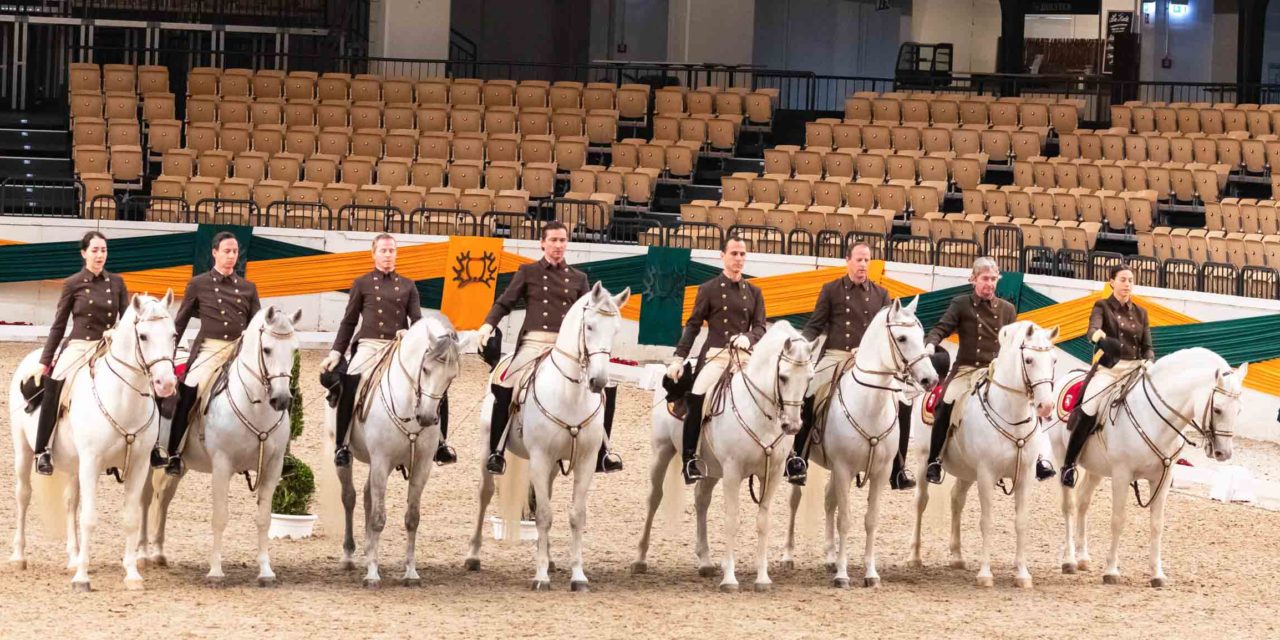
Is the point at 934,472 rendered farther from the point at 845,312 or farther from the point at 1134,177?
the point at 1134,177

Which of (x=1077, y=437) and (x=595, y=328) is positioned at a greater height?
(x=595, y=328)

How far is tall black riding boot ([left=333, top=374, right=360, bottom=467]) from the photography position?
35.1 ft

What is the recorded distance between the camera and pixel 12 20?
2597 centimetres

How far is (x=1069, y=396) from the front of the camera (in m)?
11.9

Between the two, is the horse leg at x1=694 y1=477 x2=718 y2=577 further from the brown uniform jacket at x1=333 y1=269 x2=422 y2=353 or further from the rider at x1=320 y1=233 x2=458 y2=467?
the brown uniform jacket at x1=333 y1=269 x2=422 y2=353

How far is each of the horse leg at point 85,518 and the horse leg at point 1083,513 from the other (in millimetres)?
6344

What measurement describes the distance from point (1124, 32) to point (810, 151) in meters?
6.71

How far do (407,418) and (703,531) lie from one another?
2.19m

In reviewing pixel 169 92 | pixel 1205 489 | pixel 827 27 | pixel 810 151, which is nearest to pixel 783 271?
pixel 810 151

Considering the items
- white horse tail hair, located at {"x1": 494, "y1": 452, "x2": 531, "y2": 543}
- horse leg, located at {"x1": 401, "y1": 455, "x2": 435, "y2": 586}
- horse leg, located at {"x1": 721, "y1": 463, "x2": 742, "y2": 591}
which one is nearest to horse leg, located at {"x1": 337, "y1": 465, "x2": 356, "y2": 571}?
horse leg, located at {"x1": 401, "y1": 455, "x2": 435, "y2": 586}

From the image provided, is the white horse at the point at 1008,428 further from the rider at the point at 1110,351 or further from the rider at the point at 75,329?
the rider at the point at 75,329

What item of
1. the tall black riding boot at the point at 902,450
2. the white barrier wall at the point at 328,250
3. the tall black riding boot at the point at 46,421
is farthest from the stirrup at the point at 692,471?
the white barrier wall at the point at 328,250

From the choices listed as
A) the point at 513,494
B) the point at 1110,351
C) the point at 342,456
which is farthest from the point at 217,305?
the point at 1110,351

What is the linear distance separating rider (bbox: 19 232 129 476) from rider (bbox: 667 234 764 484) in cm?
342
